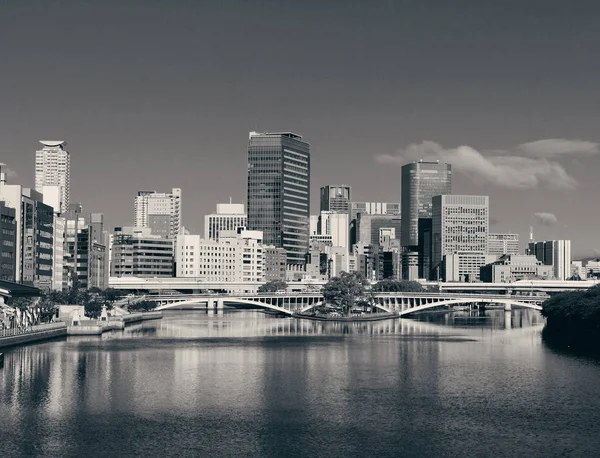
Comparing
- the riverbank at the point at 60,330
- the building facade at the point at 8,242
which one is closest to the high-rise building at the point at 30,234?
the building facade at the point at 8,242

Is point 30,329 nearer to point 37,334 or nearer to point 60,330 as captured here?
point 37,334

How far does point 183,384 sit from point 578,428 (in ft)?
121

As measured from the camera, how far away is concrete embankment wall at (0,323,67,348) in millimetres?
117056

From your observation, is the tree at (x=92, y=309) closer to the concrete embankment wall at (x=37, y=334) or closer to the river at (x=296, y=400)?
Answer: the concrete embankment wall at (x=37, y=334)

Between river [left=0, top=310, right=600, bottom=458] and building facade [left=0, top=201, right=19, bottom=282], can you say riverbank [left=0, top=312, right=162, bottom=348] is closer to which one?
river [left=0, top=310, right=600, bottom=458]

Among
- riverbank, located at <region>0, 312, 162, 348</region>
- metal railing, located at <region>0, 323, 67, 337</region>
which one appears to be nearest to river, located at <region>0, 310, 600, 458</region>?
riverbank, located at <region>0, 312, 162, 348</region>

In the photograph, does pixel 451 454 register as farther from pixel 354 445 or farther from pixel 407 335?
pixel 407 335

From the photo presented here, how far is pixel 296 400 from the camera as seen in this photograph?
79.6m

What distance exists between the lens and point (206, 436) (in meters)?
65.1

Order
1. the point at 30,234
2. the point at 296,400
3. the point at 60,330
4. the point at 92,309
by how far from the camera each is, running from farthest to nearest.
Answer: the point at 30,234
the point at 92,309
the point at 60,330
the point at 296,400

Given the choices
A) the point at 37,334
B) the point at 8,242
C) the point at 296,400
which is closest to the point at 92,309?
the point at 8,242

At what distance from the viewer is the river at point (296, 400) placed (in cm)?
6300

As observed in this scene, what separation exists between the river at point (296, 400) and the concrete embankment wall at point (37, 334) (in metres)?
2.45

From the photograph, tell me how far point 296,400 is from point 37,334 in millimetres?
62526
